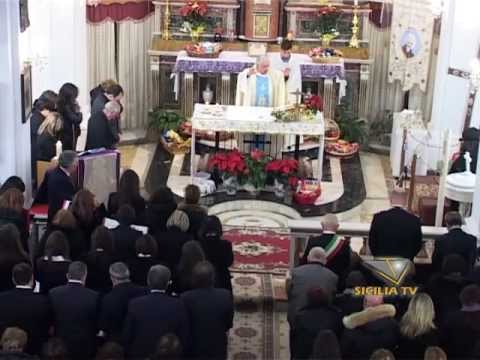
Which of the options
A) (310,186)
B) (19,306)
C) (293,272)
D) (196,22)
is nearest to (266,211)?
(310,186)

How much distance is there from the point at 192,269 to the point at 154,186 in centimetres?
703

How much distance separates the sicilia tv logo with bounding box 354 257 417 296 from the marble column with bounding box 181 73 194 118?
8.64 meters

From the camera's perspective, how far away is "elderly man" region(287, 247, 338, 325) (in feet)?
26.0

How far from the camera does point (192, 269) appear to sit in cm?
768

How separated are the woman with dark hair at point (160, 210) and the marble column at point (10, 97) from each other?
2.26 metres

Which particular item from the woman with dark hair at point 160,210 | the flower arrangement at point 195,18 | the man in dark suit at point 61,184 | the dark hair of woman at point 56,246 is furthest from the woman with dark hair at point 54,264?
the flower arrangement at point 195,18

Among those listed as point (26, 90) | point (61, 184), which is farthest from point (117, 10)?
point (61, 184)

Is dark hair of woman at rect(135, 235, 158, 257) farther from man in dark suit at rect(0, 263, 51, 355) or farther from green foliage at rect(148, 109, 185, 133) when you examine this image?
green foliage at rect(148, 109, 185, 133)

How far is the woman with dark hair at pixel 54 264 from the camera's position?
7.77 meters

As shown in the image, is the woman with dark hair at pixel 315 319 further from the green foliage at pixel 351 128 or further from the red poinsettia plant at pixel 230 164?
the green foliage at pixel 351 128

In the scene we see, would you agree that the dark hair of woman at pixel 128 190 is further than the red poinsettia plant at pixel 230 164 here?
No

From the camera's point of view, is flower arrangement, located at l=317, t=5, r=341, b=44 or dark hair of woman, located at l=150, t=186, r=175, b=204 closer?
dark hair of woman, located at l=150, t=186, r=175, b=204

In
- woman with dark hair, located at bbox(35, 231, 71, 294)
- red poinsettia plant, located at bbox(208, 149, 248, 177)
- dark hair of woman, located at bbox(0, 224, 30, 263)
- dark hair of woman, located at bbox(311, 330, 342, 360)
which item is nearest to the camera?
dark hair of woman, located at bbox(311, 330, 342, 360)

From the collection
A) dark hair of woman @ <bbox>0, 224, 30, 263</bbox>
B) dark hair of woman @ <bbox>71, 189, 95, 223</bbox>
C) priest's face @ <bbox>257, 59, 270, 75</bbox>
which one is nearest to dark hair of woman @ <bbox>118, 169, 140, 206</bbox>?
dark hair of woman @ <bbox>71, 189, 95, 223</bbox>
